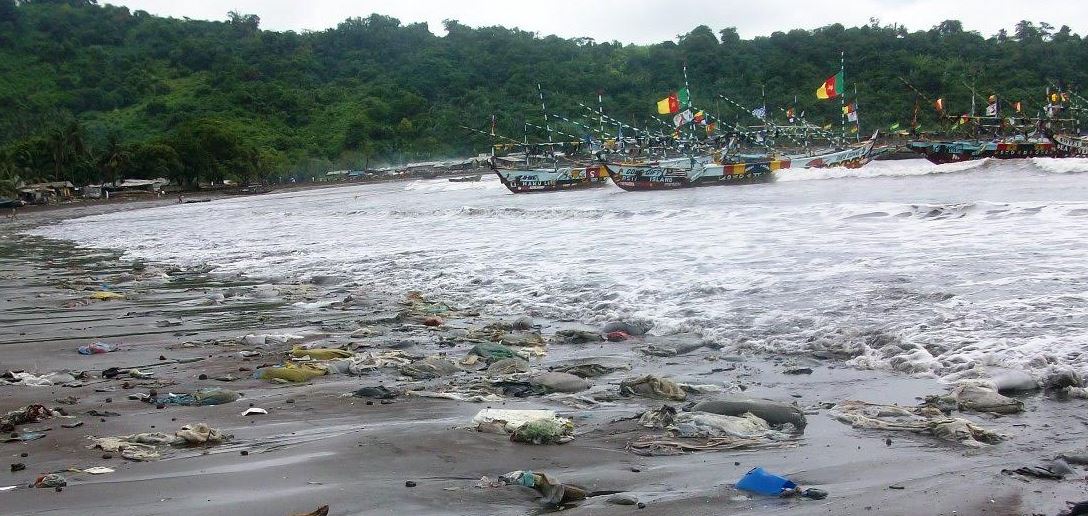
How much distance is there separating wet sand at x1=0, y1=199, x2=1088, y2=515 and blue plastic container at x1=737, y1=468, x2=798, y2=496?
51mm

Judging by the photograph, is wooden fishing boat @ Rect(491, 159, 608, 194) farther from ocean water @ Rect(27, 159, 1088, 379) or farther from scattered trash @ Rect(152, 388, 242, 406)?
scattered trash @ Rect(152, 388, 242, 406)

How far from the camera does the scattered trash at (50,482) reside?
13.0ft

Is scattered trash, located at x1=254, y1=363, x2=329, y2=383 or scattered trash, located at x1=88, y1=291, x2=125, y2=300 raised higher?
scattered trash, located at x1=88, y1=291, x2=125, y2=300

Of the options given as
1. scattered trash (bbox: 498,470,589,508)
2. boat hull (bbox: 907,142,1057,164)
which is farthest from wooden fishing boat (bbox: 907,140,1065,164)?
scattered trash (bbox: 498,470,589,508)

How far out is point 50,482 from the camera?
4000 millimetres

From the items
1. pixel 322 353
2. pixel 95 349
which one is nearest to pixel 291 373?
pixel 322 353

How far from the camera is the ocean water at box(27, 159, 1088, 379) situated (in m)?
7.22

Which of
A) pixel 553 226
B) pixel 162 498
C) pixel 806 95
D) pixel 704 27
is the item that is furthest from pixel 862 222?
pixel 704 27

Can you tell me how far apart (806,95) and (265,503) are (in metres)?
99.3

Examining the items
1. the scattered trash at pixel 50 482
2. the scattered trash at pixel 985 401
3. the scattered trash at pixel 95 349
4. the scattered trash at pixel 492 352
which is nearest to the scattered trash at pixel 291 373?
the scattered trash at pixel 492 352

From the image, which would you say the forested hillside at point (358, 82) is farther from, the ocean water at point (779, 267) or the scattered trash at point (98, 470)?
the scattered trash at point (98, 470)

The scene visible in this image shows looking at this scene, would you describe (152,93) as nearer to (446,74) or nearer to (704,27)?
(446,74)

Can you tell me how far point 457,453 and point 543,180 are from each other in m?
45.1

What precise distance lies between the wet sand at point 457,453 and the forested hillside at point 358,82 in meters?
68.6
